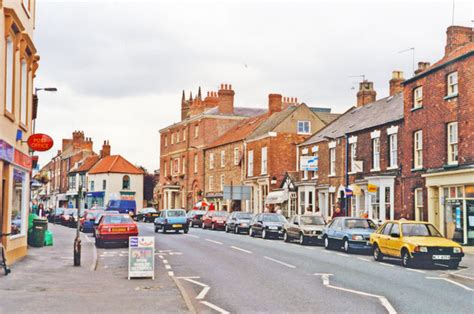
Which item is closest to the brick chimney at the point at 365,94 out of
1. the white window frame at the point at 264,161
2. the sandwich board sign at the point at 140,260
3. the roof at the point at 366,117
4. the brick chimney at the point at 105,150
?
the roof at the point at 366,117

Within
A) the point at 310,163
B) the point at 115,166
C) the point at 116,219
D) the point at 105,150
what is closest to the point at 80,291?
the point at 116,219

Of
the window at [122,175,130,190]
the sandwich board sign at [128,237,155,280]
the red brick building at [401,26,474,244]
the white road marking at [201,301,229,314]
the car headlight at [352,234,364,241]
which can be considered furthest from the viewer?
the window at [122,175,130,190]

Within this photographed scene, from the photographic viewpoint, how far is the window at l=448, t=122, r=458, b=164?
29.0 m

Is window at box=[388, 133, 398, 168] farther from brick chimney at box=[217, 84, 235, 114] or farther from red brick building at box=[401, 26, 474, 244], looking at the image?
brick chimney at box=[217, 84, 235, 114]

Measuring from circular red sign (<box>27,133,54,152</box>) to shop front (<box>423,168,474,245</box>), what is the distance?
1695cm

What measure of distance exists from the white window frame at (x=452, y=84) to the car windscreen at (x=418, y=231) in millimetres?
9528

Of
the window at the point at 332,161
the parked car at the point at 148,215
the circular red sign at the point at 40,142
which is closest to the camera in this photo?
the circular red sign at the point at 40,142

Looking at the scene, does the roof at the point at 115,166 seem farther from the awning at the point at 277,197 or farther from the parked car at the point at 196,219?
the awning at the point at 277,197

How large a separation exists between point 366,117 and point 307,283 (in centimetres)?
2712

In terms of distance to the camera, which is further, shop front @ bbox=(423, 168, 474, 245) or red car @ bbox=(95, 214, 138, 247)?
red car @ bbox=(95, 214, 138, 247)

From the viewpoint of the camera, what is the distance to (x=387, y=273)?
60.7 feet

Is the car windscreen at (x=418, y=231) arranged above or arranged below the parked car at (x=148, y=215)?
above

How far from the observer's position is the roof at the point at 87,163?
9438 cm

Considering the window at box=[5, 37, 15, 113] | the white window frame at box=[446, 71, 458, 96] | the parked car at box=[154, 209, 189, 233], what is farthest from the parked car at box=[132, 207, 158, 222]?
the window at box=[5, 37, 15, 113]
